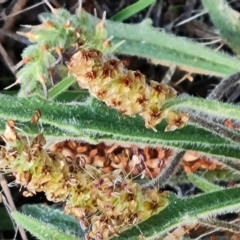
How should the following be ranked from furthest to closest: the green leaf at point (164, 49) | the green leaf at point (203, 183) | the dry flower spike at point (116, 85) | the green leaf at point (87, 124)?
the green leaf at point (164, 49) → the green leaf at point (203, 183) → the green leaf at point (87, 124) → the dry flower spike at point (116, 85)

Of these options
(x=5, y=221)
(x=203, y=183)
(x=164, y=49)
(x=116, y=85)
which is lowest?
(x=5, y=221)

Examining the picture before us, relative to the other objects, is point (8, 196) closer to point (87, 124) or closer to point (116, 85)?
point (87, 124)

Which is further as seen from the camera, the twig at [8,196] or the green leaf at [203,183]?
the twig at [8,196]

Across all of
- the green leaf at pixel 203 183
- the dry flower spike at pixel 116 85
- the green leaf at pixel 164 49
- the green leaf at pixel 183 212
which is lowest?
the green leaf at pixel 203 183

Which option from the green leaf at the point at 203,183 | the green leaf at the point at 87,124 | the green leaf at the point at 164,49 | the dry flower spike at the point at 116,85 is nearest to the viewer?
the dry flower spike at the point at 116,85

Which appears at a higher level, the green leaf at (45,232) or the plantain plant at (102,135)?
the plantain plant at (102,135)

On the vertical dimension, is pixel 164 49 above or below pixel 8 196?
above

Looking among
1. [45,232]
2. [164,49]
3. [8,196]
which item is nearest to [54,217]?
[8,196]

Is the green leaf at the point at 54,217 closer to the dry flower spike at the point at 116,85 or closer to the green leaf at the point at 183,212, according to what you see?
the green leaf at the point at 183,212

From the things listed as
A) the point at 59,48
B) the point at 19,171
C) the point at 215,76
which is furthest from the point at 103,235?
the point at 215,76

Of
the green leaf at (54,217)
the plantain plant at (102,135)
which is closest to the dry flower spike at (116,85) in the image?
the plantain plant at (102,135)
